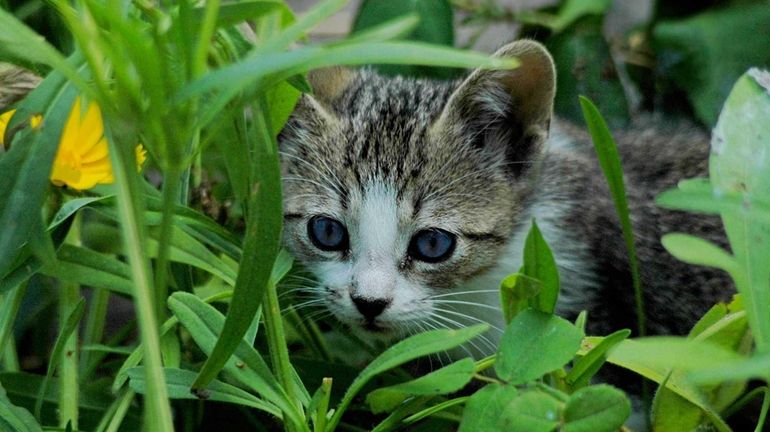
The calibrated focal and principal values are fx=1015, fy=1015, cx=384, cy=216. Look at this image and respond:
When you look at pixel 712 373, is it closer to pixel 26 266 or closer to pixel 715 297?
pixel 26 266

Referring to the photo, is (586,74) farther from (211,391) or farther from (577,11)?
(211,391)

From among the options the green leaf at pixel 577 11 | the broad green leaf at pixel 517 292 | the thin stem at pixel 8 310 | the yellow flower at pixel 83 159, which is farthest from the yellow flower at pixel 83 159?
the green leaf at pixel 577 11

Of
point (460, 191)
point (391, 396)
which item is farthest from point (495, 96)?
point (391, 396)

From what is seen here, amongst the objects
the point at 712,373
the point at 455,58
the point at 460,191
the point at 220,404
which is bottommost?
the point at 220,404

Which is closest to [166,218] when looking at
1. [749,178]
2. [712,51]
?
[749,178]

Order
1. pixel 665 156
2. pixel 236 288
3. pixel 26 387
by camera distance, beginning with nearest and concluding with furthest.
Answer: pixel 236 288
pixel 26 387
pixel 665 156
